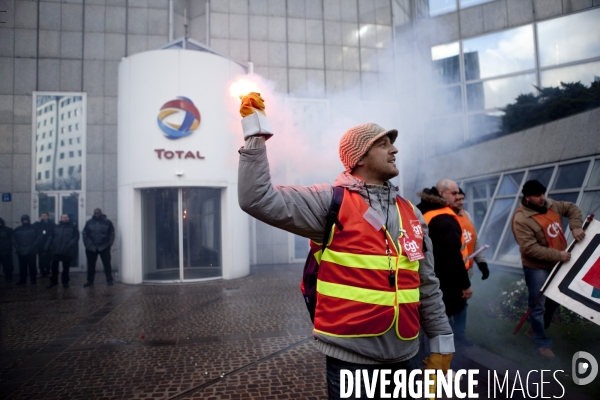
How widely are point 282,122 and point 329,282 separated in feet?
21.1

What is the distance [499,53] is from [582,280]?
10.5 m

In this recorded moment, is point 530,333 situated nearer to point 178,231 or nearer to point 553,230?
point 553,230

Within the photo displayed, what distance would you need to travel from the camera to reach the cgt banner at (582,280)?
11.2 feet

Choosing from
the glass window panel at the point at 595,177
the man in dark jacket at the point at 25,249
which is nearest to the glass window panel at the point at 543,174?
the glass window panel at the point at 595,177

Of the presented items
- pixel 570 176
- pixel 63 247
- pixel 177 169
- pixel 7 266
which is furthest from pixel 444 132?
pixel 7 266

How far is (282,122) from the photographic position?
25.7ft

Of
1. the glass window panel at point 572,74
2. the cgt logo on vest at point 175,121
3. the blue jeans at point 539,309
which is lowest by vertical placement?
the blue jeans at point 539,309

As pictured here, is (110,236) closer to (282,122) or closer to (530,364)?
(282,122)

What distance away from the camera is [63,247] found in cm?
912

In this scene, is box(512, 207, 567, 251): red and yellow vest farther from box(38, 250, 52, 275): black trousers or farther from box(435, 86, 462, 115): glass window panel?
box(38, 250, 52, 275): black trousers

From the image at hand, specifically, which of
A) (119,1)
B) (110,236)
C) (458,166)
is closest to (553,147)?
(458,166)

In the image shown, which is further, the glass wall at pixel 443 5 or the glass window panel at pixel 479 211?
the glass wall at pixel 443 5

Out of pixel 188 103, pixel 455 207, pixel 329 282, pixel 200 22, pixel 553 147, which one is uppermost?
pixel 200 22

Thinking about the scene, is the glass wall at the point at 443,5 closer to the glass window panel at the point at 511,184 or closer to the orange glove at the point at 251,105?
the glass window panel at the point at 511,184
